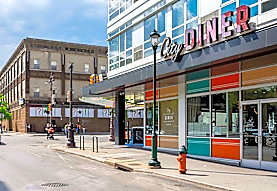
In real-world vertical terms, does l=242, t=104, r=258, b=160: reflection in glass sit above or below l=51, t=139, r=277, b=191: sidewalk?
above

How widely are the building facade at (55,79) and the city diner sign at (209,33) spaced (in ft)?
141

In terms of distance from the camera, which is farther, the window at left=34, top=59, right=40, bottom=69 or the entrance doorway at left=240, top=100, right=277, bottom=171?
the window at left=34, top=59, right=40, bottom=69

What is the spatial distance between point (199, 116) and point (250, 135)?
3469mm

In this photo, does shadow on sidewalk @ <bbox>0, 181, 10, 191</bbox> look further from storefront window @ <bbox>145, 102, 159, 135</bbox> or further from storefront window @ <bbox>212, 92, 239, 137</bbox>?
storefront window @ <bbox>145, 102, 159, 135</bbox>

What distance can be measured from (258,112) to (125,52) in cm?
1143

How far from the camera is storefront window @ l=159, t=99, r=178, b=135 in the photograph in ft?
62.0

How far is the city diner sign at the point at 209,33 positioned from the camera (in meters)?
12.2

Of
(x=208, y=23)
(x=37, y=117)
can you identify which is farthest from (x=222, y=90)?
(x=37, y=117)

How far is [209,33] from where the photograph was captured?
13930 millimetres

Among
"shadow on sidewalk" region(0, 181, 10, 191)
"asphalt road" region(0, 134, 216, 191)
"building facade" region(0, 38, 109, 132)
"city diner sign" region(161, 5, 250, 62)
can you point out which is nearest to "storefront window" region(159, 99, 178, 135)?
"city diner sign" region(161, 5, 250, 62)

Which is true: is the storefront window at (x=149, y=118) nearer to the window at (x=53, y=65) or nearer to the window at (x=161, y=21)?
the window at (x=161, y=21)

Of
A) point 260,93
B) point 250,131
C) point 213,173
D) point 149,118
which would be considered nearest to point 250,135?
point 250,131

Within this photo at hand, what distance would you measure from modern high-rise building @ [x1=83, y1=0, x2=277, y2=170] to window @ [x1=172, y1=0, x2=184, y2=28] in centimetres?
5

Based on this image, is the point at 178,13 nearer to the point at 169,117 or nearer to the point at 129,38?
the point at 169,117
